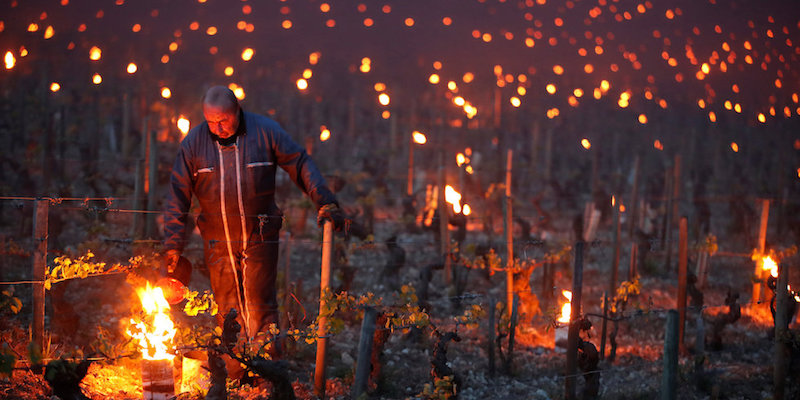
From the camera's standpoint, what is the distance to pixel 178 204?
17.7 feet

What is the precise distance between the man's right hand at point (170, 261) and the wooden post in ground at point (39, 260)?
1007 millimetres

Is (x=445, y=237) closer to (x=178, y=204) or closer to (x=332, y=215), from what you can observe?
(x=332, y=215)

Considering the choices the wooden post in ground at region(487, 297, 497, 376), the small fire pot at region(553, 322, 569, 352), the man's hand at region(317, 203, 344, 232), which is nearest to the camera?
the man's hand at region(317, 203, 344, 232)

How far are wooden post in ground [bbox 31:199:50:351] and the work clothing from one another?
1000 millimetres

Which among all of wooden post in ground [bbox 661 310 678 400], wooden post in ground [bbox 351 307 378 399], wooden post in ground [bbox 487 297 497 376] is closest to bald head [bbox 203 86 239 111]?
wooden post in ground [bbox 351 307 378 399]

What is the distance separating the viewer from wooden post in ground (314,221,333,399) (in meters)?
5.33

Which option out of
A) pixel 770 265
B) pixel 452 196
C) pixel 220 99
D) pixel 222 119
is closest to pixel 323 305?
pixel 222 119

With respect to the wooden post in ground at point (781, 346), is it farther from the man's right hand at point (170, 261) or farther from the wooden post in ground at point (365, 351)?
the man's right hand at point (170, 261)

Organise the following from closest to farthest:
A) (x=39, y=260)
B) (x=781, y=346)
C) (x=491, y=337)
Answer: (x=39, y=260)
(x=781, y=346)
(x=491, y=337)

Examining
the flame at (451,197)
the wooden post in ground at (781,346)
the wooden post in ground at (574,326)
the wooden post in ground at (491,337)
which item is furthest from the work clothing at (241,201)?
the flame at (451,197)

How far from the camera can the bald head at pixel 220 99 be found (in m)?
5.15

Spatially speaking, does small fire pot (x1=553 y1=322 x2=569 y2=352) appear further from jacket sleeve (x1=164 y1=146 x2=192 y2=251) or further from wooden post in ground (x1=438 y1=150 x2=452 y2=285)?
jacket sleeve (x1=164 y1=146 x2=192 y2=251)

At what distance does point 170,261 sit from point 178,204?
502 millimetres

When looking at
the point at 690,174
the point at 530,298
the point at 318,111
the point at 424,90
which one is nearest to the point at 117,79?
the point at 318,111
